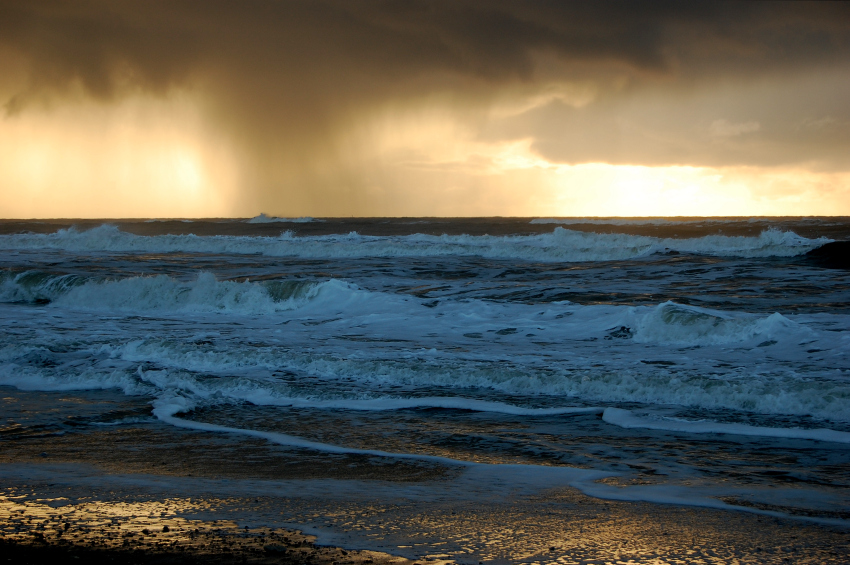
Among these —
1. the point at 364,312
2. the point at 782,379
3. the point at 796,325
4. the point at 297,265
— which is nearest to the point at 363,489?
the point at 782,379

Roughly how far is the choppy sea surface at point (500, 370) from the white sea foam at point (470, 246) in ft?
34.2

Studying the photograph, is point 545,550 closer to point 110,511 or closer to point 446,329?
point 110,511

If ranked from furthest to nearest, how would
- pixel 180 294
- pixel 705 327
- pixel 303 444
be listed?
pixel 180 294, pixel 705 327, pixel 303 444

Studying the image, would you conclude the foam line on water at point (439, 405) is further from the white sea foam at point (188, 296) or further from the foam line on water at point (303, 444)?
the white sea foam at point (188, 296)

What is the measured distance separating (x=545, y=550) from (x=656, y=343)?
24.9ft

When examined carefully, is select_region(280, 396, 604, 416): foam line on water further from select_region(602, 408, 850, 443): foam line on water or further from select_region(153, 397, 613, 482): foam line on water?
select_region(153, 397, 613, 482): foam line on water

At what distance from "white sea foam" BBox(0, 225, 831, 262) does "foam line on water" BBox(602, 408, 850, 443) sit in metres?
22.0

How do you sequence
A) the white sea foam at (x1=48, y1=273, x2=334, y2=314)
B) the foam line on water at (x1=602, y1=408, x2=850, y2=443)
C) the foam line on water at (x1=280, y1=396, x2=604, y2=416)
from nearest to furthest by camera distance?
the foam line on water at (x1=602, y1=408, x2=850, y2=443), the foam line on water at (x1=280, y1=396, x2=604, y2=416), the white sea foam at (x1=48, y1=273, x2=334, y2=314)

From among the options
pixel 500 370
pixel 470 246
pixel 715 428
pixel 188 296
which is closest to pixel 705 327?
pixel 500 370

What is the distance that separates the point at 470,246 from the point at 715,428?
2893 cm

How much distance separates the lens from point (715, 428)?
6.08m

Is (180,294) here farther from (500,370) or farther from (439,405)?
(439,405)

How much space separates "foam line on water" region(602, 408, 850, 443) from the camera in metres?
5.80

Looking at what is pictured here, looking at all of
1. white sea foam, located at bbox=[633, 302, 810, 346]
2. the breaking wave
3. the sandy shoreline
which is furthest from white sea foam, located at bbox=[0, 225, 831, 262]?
the sandy shoreline
